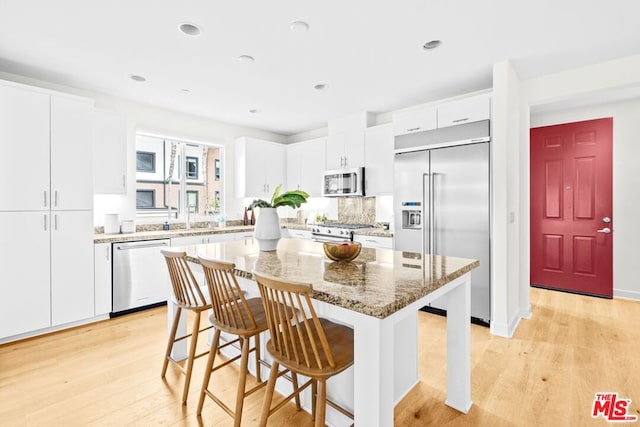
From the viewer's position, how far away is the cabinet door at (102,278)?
3324 millimetres

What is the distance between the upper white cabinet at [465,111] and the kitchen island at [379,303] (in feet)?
6.04

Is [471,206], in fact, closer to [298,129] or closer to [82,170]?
[298,129]

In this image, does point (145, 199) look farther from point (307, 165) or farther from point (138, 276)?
point (307, 165)

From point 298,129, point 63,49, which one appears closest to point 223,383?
point 63,49

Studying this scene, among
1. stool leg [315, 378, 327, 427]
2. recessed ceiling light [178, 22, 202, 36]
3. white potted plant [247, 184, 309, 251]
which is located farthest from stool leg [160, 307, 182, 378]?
recessed ceiling light [178, 22, 202, 36]

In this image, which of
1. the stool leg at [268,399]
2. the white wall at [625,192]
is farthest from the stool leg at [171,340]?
the white wall at [625,192]

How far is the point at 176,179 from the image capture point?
15.3 ft

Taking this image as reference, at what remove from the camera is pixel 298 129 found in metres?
5.61

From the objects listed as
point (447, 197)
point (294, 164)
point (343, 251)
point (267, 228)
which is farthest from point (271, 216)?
point (294, 164)

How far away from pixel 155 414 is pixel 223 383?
436mm

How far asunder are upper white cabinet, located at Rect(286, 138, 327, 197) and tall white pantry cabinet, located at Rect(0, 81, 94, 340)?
9.59ft

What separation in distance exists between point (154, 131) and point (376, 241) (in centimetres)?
325

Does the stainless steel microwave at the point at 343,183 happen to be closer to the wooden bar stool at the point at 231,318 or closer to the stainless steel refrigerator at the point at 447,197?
the stainless steel refrigerator at the point at 447,197

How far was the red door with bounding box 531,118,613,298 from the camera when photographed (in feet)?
13.0
